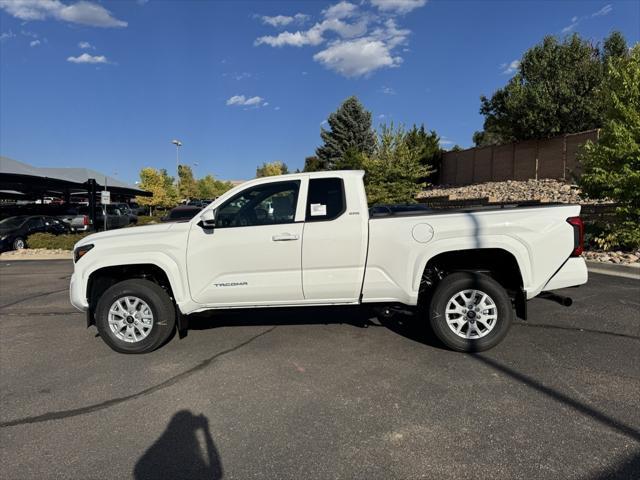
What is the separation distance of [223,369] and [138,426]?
115 centimetres

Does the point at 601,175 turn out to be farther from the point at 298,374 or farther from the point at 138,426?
the point at 138,426

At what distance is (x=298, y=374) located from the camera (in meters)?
4.29

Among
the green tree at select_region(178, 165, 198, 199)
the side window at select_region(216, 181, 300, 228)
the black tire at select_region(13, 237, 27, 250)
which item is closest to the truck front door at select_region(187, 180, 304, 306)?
the side window at select_region(216, 181, 300, 228)

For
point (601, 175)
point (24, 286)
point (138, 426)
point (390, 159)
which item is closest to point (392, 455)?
point (138, 426)

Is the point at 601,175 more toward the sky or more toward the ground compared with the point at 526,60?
more toward the ground

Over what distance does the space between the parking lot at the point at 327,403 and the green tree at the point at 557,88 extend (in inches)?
993

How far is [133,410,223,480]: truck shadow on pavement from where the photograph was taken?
2.79m

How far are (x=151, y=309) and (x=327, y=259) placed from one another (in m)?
2.01

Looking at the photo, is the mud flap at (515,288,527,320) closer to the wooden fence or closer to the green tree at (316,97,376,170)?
the wooden fence

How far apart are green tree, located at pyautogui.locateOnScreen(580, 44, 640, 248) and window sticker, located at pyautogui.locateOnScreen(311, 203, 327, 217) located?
9.21 meters

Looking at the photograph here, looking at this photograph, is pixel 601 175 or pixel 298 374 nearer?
pixel 298 374

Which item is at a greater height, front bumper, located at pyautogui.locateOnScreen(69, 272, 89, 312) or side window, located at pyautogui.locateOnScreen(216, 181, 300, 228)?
side window, located at pyautogui.locateOnScreen(216, 181, 300, 228)

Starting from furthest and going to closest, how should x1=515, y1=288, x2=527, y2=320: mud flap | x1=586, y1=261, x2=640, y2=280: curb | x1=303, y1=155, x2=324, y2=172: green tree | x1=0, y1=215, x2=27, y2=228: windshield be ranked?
x1=303, y1=155, x2=324, y2=172: green tree
x1=0, y1=215, x2=27, y2=228: windshield
x1=586, y1=261, x2=640, y2=280: curb
x1=515, y1=288, x2=527, y2=320: mud flap

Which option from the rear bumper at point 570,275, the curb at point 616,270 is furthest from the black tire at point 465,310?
the curb at point 616,270
